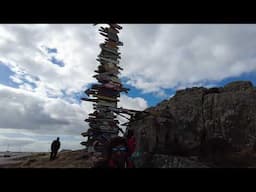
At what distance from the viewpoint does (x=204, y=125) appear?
14.6 metres

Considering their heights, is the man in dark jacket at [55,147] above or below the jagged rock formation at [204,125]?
below

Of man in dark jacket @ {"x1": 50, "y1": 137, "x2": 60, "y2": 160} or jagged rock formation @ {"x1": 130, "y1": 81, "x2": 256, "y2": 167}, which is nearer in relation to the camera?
jagged rock formation @ {"x1": 130, "y1": 81, "x2": 256, "y2": 167}

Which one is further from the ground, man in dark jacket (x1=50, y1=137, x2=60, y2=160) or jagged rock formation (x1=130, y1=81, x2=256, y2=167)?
jagged rock formation (x1=130, y1=81, x2=256, y2=167)

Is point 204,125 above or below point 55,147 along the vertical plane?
above

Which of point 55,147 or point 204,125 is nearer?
point 204,125

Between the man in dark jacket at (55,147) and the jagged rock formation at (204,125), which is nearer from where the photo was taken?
the jagged rock formation at (204,125)

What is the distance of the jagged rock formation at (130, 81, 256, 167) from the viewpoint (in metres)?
13.3

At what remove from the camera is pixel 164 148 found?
14.2 meters

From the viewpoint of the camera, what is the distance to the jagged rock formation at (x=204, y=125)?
13.3 metres
